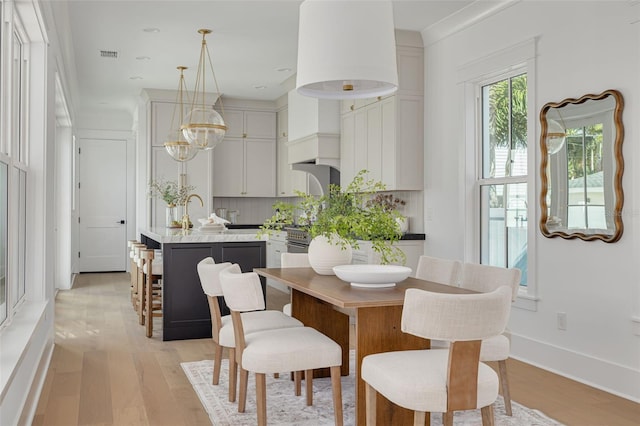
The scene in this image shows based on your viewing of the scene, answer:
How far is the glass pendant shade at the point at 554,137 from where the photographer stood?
4.12 meters

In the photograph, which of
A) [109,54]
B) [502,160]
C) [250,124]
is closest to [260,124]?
[250,124]

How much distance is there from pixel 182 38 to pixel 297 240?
2.64 m

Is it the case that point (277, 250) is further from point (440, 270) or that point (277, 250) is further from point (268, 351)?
point (268, 351)

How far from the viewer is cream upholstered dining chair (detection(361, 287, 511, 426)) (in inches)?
84.0

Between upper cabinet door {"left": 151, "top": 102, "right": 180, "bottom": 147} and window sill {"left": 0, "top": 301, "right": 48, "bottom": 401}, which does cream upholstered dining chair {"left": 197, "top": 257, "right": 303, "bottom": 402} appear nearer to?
window sill {"left": 0, "top": 301, "right": 48, "bottom": 401}

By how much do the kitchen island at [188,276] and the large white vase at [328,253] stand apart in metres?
1.64

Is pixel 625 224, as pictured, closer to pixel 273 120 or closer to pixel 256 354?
pixel 256 354

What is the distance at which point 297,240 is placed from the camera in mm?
7195

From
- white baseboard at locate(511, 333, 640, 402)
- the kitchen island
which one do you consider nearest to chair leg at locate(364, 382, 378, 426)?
white baseboard at locate(511, 333, 640, 402)

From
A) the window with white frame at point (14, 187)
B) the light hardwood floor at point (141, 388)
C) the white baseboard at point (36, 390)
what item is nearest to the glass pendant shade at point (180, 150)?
the light hardwood floor at point (141, 388)

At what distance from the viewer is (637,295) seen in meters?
3.54

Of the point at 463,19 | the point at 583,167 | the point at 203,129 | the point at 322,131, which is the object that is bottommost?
the point at 583,167

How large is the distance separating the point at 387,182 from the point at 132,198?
21.2 feet

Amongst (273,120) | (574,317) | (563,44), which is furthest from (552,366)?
(273,120)
